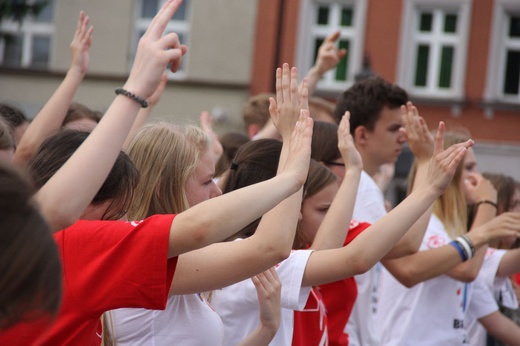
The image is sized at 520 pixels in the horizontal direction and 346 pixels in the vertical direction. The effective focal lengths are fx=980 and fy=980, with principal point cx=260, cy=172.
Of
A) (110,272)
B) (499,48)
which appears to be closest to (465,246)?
(110,272)

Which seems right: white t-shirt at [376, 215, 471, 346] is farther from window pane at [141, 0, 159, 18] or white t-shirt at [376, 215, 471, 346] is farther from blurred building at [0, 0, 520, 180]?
window pane at [141, 0, 159, 18]

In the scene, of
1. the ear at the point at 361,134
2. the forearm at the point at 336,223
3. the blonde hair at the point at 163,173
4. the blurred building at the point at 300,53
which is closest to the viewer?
the blonde hair at the point at 163,173

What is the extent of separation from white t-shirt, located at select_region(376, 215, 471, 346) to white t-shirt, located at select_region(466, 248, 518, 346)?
41 cm

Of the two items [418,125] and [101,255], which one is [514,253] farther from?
[101,255]

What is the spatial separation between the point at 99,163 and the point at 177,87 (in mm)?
18356

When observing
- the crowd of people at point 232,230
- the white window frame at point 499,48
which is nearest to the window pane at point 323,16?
the white window frame at point 499,48

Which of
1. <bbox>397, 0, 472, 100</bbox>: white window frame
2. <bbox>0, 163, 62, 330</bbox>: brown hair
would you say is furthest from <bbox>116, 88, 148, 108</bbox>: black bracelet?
<bbox>397, 0, 472, 100</bbox>: white window frame

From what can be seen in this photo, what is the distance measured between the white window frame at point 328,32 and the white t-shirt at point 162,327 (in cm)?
1692

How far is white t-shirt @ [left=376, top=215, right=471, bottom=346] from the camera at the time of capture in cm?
478

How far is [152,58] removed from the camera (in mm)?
2238

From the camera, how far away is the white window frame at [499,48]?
18891mm

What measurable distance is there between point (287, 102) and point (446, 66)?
56.3ft

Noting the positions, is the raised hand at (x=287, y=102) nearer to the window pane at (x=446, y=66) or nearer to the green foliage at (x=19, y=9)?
the window pane at (x=446, y=66)

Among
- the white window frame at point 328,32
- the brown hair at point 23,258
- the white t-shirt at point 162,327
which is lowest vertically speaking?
the white t-shirt at point 162,327
